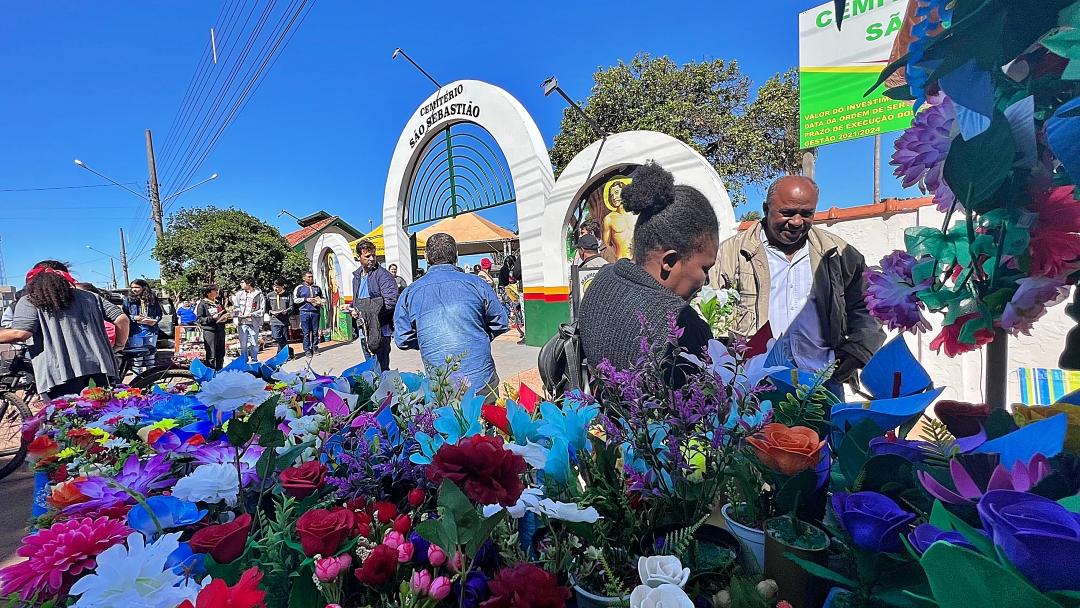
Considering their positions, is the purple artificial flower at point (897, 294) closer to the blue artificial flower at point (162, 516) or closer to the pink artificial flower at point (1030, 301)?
the pink artificial flower at point (1030, 301)

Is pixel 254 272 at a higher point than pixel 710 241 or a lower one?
higher

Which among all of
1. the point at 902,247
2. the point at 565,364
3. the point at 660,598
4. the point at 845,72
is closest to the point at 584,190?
the point at 845,72

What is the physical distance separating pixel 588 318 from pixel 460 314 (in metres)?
0.94

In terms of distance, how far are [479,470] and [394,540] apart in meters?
0.20

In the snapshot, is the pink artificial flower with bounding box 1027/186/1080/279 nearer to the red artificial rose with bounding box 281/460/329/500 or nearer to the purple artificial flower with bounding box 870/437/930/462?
the purple artificial flower with bounding box 870/437/930/462

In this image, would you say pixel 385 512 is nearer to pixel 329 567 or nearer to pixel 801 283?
pixel 329 567

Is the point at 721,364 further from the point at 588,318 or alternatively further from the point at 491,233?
the point at 491,233

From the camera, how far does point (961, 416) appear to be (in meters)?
0.69

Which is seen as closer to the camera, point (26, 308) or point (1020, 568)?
point (1020, 568)

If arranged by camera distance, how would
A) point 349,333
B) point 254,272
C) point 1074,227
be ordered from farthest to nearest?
point 254,272 < point 349,333 < point 1074,227

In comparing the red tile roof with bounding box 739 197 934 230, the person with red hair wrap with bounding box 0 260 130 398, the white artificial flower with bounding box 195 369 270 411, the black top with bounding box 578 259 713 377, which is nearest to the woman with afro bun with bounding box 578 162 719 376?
the black top with bounding box 578 259 713 377

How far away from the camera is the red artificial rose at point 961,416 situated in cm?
68

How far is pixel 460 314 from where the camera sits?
93.3 inches

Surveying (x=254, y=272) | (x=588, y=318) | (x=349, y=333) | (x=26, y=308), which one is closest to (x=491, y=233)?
(x=349, y=333)
